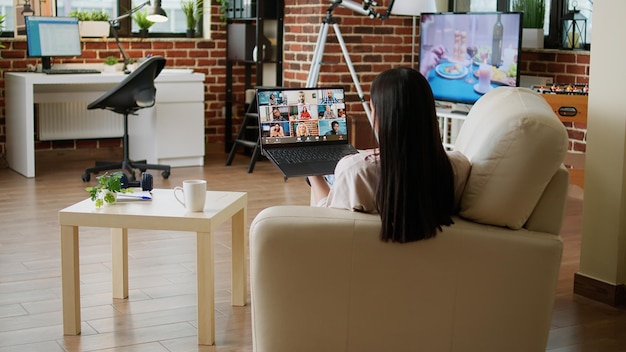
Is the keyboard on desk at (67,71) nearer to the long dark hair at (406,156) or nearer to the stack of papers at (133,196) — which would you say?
the stack of papers at (133,196)

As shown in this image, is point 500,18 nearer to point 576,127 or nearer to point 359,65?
point 576,127

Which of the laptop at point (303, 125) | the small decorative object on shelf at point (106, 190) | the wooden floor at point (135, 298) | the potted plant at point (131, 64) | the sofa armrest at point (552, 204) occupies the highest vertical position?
the potted plant at point (131, 64)

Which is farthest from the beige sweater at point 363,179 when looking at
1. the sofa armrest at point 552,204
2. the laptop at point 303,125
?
the laptop at point 303,125

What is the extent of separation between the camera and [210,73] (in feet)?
26.5

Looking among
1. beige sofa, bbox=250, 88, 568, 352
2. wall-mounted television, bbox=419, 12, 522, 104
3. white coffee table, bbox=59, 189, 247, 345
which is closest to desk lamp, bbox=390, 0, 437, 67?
wall-mounted television, bbox=419, 12, 522, 104

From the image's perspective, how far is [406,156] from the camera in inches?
101

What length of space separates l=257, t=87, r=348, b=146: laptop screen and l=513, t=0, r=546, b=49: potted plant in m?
3.07

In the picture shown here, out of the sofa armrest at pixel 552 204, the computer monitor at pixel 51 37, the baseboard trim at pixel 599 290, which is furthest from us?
the computer monitor at pixel 51 37

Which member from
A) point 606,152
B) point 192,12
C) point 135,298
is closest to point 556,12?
point 606,152

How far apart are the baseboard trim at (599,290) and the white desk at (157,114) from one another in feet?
12.7

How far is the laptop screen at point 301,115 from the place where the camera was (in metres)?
3.51

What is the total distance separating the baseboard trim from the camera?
3840mm

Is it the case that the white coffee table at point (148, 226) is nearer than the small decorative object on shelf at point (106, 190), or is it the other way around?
the white coffee table at point (148, 226)

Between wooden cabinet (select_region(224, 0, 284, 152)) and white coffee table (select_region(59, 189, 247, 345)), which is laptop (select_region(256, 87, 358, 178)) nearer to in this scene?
white coffee table (select_region(59, 189, 247, 345))
